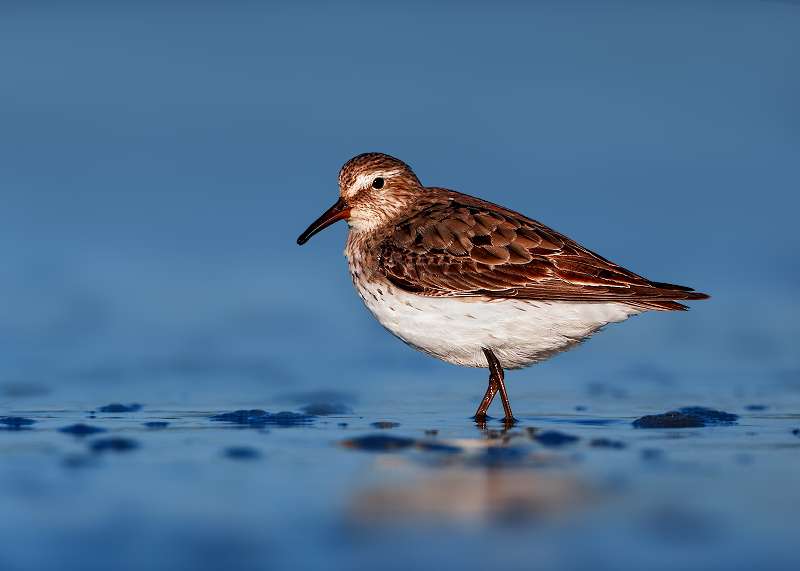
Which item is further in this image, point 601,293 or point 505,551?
point 601,293

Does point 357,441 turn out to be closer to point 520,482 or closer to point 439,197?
point 520,482

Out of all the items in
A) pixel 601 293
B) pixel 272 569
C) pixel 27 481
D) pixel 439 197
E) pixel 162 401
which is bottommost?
pixel 272 569

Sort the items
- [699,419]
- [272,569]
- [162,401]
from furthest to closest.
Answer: [162,401], [699,419], [272,569]

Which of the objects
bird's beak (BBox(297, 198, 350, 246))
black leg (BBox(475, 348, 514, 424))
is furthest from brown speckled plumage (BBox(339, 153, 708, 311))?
black leg (BBox(475, 348, 514, 424))

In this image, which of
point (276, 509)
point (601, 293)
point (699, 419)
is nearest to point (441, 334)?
point (601, 293)

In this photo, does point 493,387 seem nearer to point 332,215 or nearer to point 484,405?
point 484,405

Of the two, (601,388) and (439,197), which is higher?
(439,197)

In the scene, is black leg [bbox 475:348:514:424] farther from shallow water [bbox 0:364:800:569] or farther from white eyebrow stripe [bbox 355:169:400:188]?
white eyebrow stripe [bbox 355:169:400:188]

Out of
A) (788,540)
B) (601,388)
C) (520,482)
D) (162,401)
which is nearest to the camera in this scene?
(788,540)
